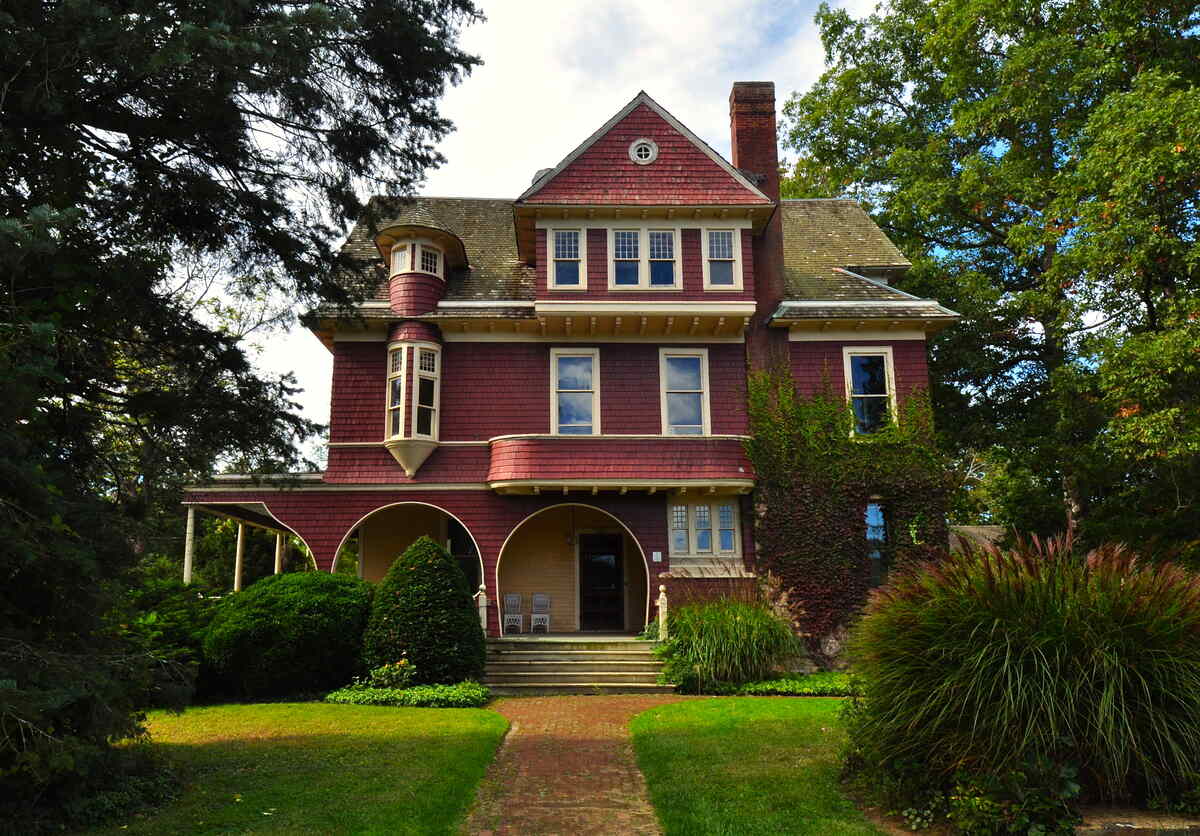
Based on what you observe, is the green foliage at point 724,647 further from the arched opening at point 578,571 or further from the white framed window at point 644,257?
the white framed window at point 644,257

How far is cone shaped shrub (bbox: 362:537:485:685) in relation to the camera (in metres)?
13.6

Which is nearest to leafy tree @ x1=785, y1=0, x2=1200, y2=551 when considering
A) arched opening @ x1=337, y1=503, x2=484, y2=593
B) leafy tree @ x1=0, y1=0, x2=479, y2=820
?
arched opening @ x1=337, y1=503, x2=484, y2=593

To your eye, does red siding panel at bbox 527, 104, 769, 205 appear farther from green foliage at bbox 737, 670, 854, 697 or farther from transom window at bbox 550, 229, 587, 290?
green foliage at bbox 737, 670, 854, 697

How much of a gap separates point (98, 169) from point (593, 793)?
707 centimetres

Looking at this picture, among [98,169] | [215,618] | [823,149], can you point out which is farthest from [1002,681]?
[823,149]

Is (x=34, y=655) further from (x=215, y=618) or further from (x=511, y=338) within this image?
(x=511, y=338)

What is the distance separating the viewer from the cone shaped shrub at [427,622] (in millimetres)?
13617

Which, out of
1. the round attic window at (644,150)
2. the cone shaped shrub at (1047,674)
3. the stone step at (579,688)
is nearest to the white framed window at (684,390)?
the round attic window at (644,150)

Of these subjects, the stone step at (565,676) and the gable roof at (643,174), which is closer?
the stone step at (565,676)

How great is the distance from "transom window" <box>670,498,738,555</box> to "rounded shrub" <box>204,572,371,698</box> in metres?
6.94

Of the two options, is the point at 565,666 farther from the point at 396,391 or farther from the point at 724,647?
the point at 396,391

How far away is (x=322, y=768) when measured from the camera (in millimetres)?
8273

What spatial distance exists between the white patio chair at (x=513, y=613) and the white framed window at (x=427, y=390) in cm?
396

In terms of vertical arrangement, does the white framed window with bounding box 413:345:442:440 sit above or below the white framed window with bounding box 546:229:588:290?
below
